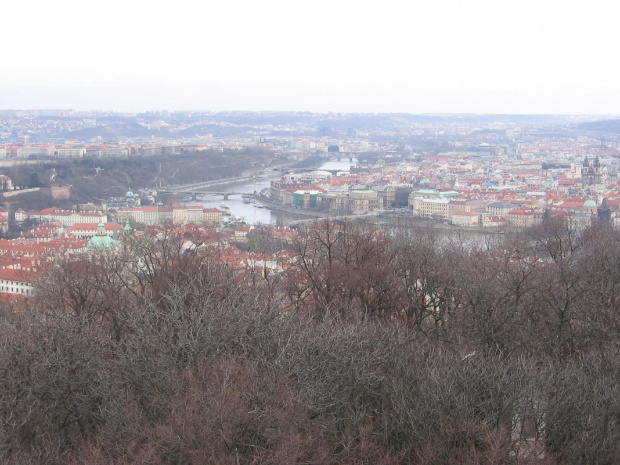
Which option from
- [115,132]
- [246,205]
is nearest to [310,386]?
[246,205]

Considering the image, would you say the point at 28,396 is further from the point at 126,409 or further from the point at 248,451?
the point at 248,451

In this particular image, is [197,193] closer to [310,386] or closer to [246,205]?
[246,205]

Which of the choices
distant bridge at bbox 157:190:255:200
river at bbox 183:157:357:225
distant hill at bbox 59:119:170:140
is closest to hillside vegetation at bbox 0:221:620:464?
river at bbox 183:157:357:225

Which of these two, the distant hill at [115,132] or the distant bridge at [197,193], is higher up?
the distant bridge at [197,193]

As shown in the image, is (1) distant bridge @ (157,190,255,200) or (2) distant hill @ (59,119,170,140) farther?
(2) distant hill @ (59,119,170,140)

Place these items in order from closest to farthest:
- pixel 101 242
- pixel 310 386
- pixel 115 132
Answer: pixel 310 386, pixel 101 242, pixel 115 132

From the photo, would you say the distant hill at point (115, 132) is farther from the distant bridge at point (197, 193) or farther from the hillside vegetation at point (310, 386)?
the hillside vegetation at point (310, 386)

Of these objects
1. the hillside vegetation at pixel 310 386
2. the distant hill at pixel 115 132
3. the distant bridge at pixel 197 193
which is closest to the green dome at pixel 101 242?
the hillside vegetation at pixel 310 386

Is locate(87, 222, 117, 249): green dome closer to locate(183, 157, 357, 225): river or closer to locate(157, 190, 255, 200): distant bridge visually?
locate(183, 157, 357, 225): river

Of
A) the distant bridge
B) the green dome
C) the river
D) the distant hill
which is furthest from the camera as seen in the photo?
the distant hill

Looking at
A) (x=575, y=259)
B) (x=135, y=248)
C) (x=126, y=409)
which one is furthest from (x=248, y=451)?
(x=135, y=248)

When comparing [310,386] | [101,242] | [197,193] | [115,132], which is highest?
[310,386]
